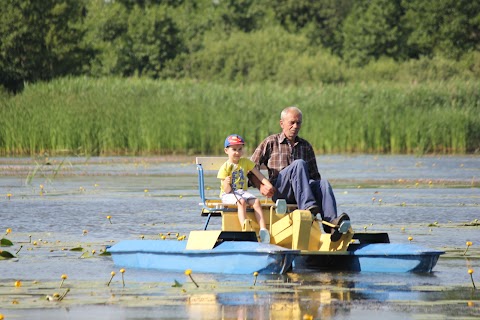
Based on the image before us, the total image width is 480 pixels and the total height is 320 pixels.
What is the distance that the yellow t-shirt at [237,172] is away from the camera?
418 inches

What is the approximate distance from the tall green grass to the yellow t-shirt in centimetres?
1987

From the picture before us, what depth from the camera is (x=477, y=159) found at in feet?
96.8

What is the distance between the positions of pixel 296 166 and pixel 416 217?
5.19 metres

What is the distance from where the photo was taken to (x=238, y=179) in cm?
1064

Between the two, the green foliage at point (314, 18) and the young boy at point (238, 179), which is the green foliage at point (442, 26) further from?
the young boy at point (238, 179)

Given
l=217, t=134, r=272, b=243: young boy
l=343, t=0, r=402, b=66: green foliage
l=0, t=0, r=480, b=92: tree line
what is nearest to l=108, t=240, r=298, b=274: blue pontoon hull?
l=217, t=134, r=272, b=243: young boy

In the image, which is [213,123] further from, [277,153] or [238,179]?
[238,179]

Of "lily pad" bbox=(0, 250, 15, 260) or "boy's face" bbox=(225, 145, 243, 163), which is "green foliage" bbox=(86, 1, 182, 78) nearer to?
"lily pad" bbox=(0, 250, 15, 260)

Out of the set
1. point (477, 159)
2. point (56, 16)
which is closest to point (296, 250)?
point (477, 159)

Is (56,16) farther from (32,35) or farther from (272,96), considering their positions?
(272,96)

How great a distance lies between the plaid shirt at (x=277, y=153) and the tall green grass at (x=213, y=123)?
19.6 m

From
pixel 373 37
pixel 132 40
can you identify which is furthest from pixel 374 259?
pixel 373 37

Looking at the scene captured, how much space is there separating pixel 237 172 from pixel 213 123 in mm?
21155

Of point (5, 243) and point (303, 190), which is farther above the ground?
point (303, 190)
